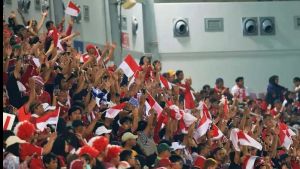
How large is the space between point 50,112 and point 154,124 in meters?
2.95

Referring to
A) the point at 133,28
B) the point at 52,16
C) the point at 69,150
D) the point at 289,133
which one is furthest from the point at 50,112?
the point at 133,28

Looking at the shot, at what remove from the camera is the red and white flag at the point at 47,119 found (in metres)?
12.8

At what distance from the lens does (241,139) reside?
17094mm

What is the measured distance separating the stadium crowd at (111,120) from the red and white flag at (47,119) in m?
0.02

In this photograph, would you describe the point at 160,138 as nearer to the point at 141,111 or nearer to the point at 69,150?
the point at 141,111

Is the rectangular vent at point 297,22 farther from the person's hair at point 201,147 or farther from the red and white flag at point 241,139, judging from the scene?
the person's hair at point 201,147

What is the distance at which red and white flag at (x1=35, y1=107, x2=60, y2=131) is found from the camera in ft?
42.0

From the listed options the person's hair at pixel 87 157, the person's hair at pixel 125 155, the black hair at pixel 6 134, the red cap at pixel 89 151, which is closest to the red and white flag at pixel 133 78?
the person's hair at pixel 125 155

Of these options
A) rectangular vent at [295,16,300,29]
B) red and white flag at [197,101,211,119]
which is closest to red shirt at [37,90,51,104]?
red and white flag at [197,101,211,119]

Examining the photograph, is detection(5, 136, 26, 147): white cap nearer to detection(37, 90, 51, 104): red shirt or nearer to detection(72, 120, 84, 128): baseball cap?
detection(72, 120, 84, 128): baseball cap

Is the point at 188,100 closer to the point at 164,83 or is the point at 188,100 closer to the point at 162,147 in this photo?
the point at 164,83

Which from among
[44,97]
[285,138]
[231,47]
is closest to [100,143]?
[44,97]

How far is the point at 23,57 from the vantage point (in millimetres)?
15570

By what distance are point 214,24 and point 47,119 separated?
56.9 ft
